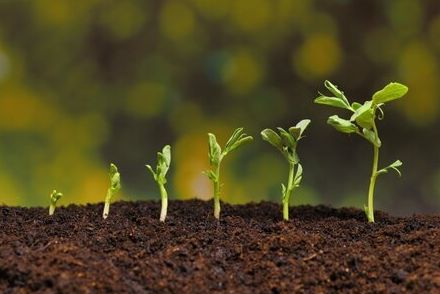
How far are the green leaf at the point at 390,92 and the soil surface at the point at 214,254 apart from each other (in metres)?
0.28

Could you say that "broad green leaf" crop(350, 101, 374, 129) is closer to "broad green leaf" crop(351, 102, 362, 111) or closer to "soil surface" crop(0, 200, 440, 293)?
"broad green leaf" crop(351, 102, 362, 111)

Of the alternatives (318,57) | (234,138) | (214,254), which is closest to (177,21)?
(318,57)

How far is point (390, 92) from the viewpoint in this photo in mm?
1863

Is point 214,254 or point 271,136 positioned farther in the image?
point 271,136

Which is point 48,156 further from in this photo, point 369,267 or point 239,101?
point 369,267

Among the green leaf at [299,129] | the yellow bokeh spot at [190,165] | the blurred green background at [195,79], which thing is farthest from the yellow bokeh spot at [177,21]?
the green leaf at [299,129]

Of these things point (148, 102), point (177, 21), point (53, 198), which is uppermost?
point (177, 21)

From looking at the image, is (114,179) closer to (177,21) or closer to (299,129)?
(299,129)

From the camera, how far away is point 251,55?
8.58ft

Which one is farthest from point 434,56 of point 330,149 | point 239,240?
point 239,240

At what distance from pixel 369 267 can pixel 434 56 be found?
48.0 inches

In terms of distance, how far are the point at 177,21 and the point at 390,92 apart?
931mm

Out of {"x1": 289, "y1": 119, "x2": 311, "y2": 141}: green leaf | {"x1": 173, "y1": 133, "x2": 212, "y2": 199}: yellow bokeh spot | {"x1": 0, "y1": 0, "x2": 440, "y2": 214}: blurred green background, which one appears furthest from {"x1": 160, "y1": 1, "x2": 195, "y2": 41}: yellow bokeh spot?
{"x1": 289, "y1": 119, "x2": 311, "y2": 141}: green leaf

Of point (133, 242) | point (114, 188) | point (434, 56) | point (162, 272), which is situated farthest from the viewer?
point (434, 56)
